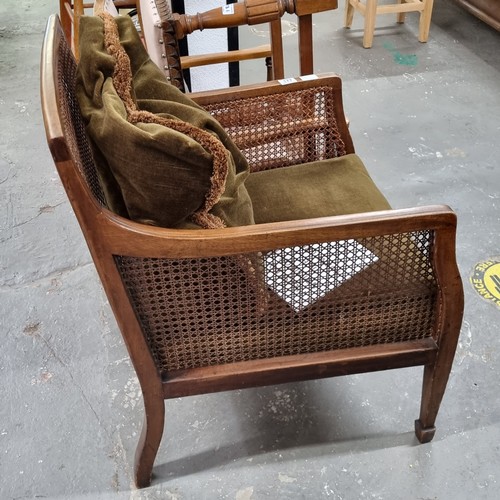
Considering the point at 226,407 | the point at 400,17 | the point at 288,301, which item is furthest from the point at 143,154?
the point at 400,17

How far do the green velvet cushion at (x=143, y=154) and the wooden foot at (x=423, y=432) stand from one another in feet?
2.31

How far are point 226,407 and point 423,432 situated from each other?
0.51m

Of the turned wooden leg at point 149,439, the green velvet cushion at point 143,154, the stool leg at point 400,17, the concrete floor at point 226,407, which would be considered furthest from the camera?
the stool leg at point 400,17

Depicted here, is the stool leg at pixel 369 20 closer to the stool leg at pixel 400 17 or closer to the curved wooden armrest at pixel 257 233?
the stool leg at pixel 400 17

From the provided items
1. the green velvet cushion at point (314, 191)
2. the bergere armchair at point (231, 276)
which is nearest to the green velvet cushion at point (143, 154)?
the bergere armchair at point (231, 276)

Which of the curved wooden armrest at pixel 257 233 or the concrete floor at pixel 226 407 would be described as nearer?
the curved wooden armrest at pixel 257 233

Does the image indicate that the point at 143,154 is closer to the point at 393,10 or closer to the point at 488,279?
the point at 488,279

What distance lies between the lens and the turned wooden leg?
121 centimetres

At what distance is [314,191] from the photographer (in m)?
1.48

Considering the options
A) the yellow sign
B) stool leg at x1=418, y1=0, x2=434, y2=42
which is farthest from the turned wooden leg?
stool leg at x1=418, y1=0, x2=434, y2=42

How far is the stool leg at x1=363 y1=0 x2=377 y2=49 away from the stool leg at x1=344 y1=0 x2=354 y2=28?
0.26 meters

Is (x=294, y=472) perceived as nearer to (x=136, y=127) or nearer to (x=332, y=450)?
(x=332, y=450)

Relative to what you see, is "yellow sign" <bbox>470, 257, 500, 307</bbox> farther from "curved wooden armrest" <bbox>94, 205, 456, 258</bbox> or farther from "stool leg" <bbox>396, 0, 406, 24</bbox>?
"stool leg" <bbox>396, 0, 406, 24</bbox>

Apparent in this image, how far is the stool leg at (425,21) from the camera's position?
11.1 feet
